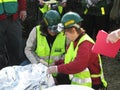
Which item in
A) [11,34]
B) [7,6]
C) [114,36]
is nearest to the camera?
[114,36]

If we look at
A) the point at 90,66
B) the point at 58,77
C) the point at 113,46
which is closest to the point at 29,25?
the point at 58,77

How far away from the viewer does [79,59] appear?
12.9ft

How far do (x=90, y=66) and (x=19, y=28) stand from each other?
1794mm

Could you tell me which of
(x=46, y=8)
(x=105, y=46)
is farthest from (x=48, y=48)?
(x=46, y=8)

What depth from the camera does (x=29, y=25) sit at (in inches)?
279

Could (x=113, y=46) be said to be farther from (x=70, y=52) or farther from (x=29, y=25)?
(x=29, y=25)

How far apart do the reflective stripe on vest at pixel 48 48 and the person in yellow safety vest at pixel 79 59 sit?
496 millimetres

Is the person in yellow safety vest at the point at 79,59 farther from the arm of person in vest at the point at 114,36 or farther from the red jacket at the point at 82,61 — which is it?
the arm of person in vest at the point at 114,36

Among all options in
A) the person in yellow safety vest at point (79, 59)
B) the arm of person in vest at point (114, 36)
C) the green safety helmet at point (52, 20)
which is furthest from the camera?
the green safety helmet at point (52, 20)

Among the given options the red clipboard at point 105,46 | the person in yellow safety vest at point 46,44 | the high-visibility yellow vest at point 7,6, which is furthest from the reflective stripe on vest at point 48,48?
the red clipboard at point 105,46

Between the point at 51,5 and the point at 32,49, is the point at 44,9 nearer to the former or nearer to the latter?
the point at 51,5

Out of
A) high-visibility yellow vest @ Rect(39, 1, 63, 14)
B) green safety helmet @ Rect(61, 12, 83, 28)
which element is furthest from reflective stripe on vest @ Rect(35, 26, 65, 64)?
high-visibility yellow vest @ Rect(39, 1, 63, 14)

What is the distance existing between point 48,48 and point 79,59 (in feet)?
2.64

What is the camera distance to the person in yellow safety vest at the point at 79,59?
12.9ft
